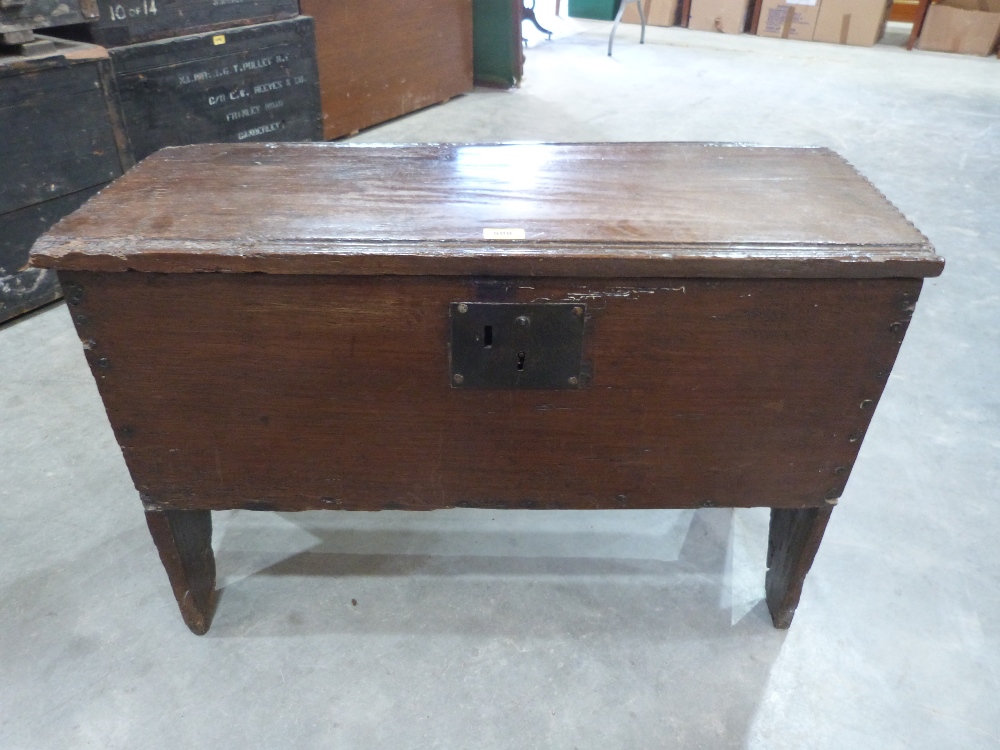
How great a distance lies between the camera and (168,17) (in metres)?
2.40

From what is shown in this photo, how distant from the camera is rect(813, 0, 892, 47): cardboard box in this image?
217 inches

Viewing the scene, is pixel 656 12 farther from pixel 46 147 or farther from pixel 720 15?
pixel 46 147

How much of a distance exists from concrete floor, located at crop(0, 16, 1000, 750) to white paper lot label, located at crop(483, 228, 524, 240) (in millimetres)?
680

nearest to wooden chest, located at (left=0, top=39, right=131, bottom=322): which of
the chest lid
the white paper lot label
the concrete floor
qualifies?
the concrete floor

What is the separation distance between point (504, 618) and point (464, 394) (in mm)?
472

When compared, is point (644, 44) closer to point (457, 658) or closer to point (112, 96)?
point (112, 96)

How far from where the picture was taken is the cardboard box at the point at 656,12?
6188mm

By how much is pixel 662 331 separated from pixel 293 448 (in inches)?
21.2

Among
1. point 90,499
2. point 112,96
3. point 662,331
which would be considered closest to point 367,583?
point 90,499

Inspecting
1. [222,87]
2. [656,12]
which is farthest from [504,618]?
[656,12]

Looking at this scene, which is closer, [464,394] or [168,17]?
[464,394]

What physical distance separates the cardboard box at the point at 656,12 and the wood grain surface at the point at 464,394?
597 cm

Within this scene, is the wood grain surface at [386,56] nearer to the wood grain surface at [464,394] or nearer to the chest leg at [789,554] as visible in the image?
the wood grain surface at [464,394]

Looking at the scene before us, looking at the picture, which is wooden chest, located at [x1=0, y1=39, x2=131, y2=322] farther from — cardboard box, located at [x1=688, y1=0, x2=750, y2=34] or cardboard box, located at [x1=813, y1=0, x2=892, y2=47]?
cardboard box, located at [x1=813, y1=0, x2=892, y2=47]
